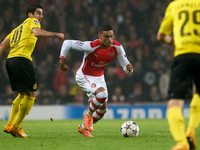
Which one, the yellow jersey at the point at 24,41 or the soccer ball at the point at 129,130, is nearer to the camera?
the soccer ball at the point at 129,130

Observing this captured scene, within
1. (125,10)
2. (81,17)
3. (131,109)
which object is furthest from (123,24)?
(131,109)

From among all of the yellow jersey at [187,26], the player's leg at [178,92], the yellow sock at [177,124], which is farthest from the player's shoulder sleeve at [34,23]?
the yellow sock at [177,124]

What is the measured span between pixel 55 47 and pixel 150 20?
4.34 metres

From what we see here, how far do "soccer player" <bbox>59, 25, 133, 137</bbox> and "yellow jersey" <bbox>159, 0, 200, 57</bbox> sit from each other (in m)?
2.47

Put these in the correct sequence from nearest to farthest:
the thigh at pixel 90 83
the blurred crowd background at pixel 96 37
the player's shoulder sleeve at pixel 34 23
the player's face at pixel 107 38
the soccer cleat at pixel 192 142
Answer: the soccer cleat at pixel 192 142
the player's shoulder sleeve at pixel 34 23
the player's face at pixel 107 38
the thigh at pixel 90 83
the blurred crowd background at pixel 96 37

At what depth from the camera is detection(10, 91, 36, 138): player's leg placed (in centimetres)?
584

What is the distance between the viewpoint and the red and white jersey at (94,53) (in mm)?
6277

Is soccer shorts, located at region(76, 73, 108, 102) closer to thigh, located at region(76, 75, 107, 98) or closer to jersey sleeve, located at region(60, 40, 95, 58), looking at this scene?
thigh, located at region(76, 75, 107, 98)

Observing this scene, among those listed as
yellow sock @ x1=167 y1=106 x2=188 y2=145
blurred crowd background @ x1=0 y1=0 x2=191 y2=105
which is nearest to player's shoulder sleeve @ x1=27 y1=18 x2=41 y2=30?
yellow sock @ x1=167 y1=106 x2=188 y2=145

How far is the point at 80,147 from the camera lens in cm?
447

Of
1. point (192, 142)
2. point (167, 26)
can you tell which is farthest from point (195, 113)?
point (167, 26)

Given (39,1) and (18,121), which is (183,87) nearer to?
(18,121)

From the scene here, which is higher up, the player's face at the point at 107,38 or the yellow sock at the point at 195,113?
the player's face at the point at 107,38

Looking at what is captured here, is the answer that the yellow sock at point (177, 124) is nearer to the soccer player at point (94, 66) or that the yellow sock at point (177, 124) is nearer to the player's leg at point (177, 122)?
the player's leg at point (177, 122)
